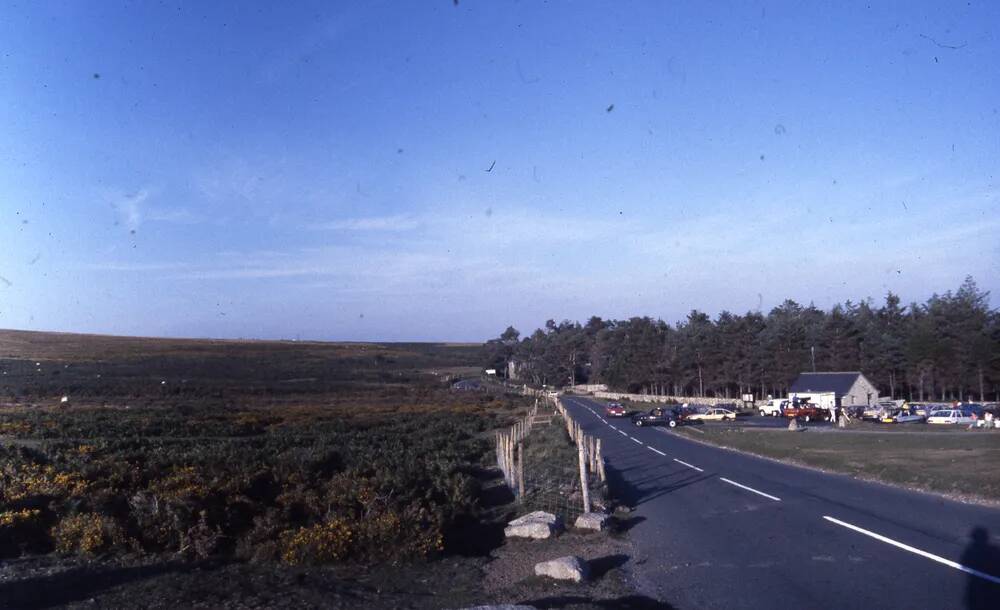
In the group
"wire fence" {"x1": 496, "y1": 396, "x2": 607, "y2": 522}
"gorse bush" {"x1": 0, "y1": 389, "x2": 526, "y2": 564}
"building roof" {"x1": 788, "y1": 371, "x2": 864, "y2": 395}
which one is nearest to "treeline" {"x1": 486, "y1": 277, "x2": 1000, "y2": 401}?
"building roof" {"x1": 788, "y1": 371, "x2": 864, "y2": 395}

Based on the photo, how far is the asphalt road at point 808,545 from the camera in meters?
9.23

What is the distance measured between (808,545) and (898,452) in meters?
20.1

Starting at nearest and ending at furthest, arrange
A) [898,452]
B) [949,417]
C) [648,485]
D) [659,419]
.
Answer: [648,485], [898,452], [949,417], [659,419]

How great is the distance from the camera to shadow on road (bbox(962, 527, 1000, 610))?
8406mm

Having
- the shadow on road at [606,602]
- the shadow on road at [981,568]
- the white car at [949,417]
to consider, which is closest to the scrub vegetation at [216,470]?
the shadow on road at [606,602]

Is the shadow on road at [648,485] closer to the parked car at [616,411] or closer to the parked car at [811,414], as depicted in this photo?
the parked car at [811,414]

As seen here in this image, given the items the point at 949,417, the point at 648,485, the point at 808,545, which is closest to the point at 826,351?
the point at 949,417

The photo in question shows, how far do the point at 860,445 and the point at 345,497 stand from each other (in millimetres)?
26384

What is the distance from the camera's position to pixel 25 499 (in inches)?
570

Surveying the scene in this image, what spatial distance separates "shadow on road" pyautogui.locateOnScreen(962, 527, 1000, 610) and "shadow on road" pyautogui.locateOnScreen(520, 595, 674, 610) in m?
3.22

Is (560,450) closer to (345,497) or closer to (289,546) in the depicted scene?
(345,497)

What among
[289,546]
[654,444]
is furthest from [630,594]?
[654,444]

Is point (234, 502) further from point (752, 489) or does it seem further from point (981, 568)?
point (752, 489)

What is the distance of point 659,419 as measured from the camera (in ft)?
195
